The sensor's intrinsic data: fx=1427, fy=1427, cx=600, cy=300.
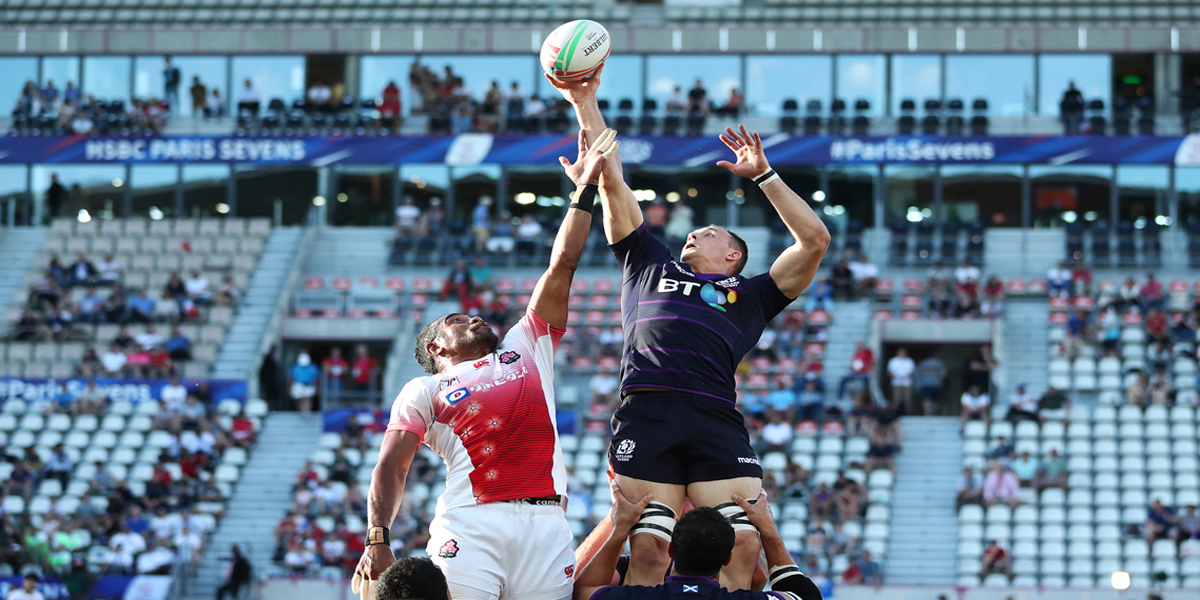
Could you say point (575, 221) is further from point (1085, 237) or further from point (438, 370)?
point (1085, 237)

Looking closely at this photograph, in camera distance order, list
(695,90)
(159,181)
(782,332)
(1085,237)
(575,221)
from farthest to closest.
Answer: (159,181) < (695,90) < (1085,237) < (782,332) < (575,221)

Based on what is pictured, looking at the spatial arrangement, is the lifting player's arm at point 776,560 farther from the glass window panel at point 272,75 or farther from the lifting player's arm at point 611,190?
the glass window panel at point 272,75

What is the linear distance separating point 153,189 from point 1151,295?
2142cm

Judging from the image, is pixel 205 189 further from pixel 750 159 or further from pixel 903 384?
pixel 750 159

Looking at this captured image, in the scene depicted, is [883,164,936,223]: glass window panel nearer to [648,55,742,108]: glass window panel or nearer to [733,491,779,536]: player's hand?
[648,55,742,108]: glass window panel

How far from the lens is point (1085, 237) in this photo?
28.3 meters

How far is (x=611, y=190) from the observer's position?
6.59 meters

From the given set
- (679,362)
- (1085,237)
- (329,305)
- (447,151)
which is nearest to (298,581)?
(329,305)

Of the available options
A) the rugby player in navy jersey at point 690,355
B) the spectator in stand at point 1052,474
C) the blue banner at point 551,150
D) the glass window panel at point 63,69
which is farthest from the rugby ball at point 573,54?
the glass window panel at point 63,69

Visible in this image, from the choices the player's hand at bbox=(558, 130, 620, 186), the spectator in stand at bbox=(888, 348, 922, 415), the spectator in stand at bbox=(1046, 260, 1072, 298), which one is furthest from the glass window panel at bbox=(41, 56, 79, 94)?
the player's hand at bbox=(558, 130, 620, 186)

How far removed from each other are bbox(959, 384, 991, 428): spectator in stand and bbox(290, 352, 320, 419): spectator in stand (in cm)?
1148

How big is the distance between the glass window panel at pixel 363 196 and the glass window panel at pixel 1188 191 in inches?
665

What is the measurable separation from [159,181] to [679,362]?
1123 inches

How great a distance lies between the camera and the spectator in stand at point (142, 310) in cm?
2753
